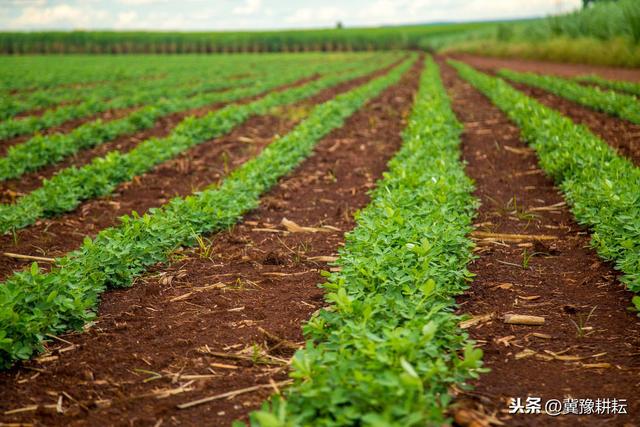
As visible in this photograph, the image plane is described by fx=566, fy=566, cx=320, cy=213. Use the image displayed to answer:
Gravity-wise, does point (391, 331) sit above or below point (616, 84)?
below

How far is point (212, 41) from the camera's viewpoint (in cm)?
7512

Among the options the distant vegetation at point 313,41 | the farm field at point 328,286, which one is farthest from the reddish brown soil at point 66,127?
the distant vegetation at point 313,41

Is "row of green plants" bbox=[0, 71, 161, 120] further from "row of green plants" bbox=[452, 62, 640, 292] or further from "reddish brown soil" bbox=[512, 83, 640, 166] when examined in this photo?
"reddish brown soil" bbox=[512, 83, 640, 166]

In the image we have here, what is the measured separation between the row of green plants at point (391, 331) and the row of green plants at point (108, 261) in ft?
5.57

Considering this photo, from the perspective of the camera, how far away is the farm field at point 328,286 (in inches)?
120

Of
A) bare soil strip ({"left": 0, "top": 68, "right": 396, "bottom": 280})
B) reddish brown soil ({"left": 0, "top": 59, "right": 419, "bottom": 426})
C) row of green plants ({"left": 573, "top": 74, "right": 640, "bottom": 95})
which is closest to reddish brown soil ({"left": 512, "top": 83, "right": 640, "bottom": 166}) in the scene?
row of green plants ({"left": 573, "top": 74, "right": 640, "bottom": 95})

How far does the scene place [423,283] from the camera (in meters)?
3.84

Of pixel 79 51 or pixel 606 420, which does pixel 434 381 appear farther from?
pixel 79 51

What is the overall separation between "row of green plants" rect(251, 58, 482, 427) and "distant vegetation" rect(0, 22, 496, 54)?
6383cm

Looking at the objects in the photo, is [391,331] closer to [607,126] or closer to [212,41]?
[607,126]

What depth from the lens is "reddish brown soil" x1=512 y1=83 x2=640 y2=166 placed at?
8.26 m

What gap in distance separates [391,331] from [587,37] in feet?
84.8

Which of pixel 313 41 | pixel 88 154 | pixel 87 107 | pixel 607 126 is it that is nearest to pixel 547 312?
pixel 607 126

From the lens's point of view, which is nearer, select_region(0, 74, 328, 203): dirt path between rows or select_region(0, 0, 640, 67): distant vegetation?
select_region(0, 74, 328, 203): dirt path between rows
